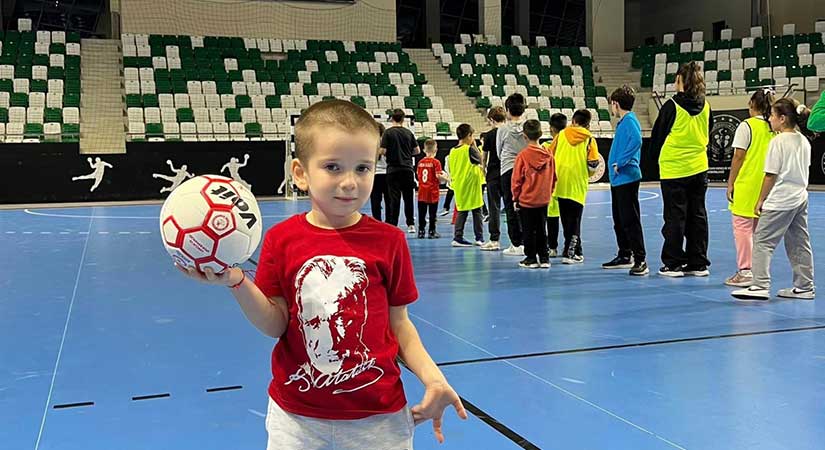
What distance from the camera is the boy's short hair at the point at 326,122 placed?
73.1 inches

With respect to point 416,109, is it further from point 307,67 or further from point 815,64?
point 815,64

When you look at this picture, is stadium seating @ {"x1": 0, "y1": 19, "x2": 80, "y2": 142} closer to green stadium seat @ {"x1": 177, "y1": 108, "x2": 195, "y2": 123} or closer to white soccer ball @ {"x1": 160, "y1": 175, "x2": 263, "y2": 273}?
green stadium seat @ {"x1": 177, "y1": 108, "x2": 195, "y2": 123}

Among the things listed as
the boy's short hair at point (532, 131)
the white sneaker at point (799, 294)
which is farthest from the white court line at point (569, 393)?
the boy's short hair at point (532, 131)

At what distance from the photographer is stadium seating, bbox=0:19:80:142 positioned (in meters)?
19.6

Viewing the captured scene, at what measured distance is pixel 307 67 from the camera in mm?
24578

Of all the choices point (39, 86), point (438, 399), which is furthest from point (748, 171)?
point (39, 86)

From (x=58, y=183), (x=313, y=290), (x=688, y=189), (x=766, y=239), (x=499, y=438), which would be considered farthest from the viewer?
(x=58, y=183)

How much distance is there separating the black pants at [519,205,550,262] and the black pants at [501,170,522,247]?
2.71ft

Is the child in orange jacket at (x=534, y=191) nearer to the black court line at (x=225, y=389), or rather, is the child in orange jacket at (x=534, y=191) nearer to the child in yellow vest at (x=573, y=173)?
the child in yellow vest at (x=573, y=173)

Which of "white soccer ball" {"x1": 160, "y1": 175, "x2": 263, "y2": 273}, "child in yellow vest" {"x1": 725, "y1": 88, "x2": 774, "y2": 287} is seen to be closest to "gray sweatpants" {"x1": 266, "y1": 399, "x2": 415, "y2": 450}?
"white soccer ball" {"x1": 160, "y1": 175, "x2": 263, "y2": 273}

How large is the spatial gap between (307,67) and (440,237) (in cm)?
1449

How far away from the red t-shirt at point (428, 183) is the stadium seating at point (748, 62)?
15757 millimetres

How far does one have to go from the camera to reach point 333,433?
6.06ft

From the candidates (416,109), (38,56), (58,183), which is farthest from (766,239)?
(38,56)
